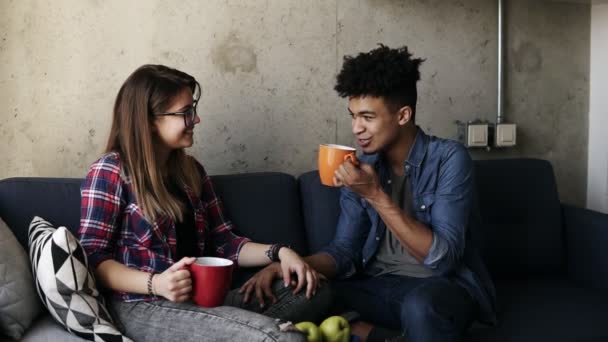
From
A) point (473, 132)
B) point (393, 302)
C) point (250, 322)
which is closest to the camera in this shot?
point (250, 322)

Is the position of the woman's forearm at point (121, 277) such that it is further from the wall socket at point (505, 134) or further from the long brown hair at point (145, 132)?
the wall socket at point (505, 134)

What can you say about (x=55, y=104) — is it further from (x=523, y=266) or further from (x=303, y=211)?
(x=523, y=266)

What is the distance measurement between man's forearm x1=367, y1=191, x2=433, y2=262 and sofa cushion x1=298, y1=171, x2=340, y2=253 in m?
0.39

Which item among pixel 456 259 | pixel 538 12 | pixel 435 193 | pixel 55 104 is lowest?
pixel 456 259

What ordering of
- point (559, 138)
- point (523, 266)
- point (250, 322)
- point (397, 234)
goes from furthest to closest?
point (559, 138) < point (523, 266) < point (397, 234) < point (250, 322)

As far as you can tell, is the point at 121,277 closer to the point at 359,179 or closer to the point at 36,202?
the point at 36,202

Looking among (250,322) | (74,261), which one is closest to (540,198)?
(250,322)

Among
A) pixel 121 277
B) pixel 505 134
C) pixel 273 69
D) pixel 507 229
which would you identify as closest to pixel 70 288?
pixel 121 277

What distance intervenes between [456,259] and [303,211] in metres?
0.55

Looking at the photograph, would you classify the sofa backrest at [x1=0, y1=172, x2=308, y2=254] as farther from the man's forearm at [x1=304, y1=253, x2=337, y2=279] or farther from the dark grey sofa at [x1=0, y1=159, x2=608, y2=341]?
the man's forearm at [x1=304, y1=253, x2=337, y2=279]

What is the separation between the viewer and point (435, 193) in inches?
76.0

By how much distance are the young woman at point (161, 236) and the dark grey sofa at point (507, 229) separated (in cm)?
15

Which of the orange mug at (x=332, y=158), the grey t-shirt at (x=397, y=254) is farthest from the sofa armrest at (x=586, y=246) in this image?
the orange mug at (x=332, y=158)

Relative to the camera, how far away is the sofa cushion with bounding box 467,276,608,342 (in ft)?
6.10
